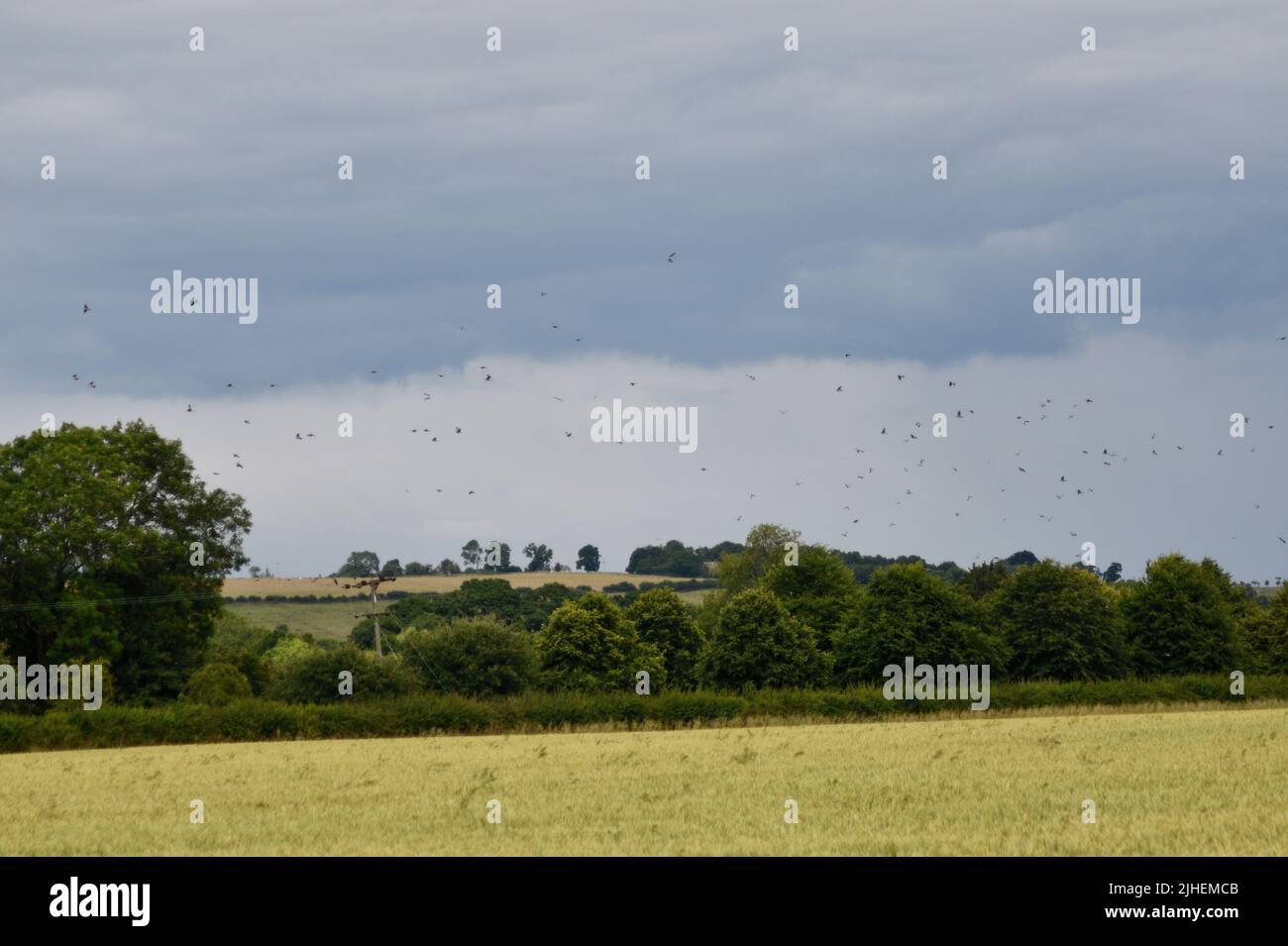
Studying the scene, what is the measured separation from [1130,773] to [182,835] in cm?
2212

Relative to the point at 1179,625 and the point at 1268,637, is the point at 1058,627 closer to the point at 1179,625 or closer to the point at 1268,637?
the point at 1179,625

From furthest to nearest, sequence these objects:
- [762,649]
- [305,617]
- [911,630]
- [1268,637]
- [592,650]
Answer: [305,617], [1268,637], [592,650], [911,630], [762,649]

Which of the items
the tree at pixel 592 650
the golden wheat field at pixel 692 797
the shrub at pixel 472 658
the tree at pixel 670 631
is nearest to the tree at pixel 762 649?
the tree at pixel 592 650

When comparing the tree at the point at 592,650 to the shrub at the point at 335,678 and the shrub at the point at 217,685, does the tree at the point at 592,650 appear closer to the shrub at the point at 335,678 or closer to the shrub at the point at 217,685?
the shrub at the point at 335,678

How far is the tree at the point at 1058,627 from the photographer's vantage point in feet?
296

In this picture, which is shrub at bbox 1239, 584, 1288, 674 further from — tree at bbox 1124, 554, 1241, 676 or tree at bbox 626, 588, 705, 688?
tree at bbox 626, 588, 705, 688

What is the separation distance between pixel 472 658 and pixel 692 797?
50.7m

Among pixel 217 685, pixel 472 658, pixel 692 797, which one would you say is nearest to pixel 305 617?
pixel 217 685

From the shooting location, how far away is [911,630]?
87000mm

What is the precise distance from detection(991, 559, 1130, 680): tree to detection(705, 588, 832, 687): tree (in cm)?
1378

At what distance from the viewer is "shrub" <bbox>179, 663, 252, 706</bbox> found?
76.5m
